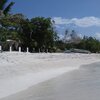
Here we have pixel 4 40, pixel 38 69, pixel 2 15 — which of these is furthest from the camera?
pixel 4 40

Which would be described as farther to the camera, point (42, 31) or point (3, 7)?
point (42, 31)

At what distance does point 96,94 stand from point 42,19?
48.4m

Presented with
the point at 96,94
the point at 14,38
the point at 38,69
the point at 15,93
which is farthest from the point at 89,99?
the point at 14,38

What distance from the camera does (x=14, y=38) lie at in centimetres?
5306

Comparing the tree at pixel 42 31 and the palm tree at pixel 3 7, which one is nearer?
the palm tree at pixel 3 7

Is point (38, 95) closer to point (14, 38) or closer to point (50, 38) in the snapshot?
point (14, 38)

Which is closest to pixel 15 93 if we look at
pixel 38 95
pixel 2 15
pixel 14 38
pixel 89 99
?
pixel 38 95

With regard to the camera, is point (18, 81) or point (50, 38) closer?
point (18, 81)

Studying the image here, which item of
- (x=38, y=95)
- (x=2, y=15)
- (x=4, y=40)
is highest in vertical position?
(x=2, y=15)

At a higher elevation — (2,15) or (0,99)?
(2,15)

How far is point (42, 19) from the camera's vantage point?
6225 cm

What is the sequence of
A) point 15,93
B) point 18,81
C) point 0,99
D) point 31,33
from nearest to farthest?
point 0,99, point 15,93, point 18,81, point 31,33

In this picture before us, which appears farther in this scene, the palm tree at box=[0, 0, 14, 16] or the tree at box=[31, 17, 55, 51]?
the tree at box=[31, 17, 55, 51]

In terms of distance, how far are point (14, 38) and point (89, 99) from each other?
40789 mm
